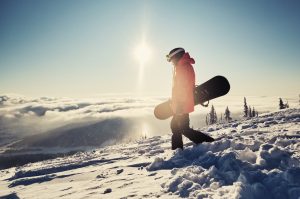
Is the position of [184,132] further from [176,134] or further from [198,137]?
[198,137]

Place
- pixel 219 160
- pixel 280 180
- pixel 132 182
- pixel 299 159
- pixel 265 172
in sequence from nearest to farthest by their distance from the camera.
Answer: pixel 280 180
pixel 265 172
pixel 299 159
pixel 219 160
pixel 132 182

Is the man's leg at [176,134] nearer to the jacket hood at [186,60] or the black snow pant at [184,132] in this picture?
the black snow pant at [184,132]

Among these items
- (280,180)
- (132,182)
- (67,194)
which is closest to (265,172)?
(280,180)

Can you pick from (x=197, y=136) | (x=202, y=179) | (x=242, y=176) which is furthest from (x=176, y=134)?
(x=242, y=176)

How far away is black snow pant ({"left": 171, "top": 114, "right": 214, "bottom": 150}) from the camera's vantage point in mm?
8430

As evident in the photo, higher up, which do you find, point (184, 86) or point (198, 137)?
point (184, 86)

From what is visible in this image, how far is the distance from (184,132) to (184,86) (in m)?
1.44

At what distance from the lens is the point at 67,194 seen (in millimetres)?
5699

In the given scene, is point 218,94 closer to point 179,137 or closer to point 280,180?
point 179,137

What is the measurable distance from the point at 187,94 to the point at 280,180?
477cm

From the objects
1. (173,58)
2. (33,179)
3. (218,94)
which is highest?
(173,58)

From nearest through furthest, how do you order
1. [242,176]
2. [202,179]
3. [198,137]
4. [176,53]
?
[242,176], [202,179], [198,137], [176,53]

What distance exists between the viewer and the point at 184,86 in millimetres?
8555

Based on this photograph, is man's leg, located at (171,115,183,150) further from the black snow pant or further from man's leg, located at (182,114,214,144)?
man's leg, located at (182,114,214,144)
